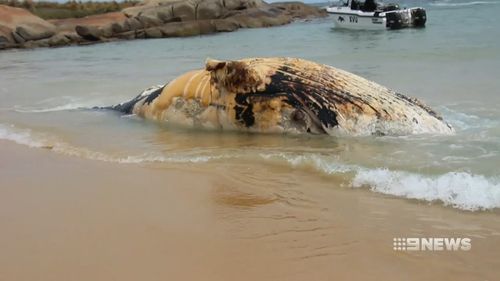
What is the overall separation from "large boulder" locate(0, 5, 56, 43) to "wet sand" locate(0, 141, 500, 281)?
37.8 meters

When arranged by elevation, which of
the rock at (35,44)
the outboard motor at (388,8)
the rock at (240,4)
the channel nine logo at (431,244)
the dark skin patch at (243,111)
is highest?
the rock at (240,4)

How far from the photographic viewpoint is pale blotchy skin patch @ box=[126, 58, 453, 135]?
6745 millimetres

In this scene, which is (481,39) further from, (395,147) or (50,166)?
(50,166)

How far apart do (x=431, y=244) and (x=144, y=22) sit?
4555 centimetres

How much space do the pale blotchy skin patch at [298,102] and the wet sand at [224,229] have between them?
4.83 feet

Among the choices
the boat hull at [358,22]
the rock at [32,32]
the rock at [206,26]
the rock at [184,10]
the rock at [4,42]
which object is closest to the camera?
the boat hull at [358,22]

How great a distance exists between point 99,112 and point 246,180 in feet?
16.4

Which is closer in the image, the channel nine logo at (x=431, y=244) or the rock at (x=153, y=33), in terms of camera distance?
the channel nine logo at (x=431, y=244)

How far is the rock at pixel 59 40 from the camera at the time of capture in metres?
40.0

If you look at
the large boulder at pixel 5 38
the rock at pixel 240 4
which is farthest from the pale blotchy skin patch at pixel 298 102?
the rock at pixel 240 4

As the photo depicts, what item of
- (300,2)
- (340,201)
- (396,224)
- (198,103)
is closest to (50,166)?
(198,103)

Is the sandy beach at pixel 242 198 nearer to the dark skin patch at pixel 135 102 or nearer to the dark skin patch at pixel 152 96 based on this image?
the dark skin patch at pixel 135 102

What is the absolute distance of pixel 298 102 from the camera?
22.8 ft

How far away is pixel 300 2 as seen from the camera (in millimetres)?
67312
